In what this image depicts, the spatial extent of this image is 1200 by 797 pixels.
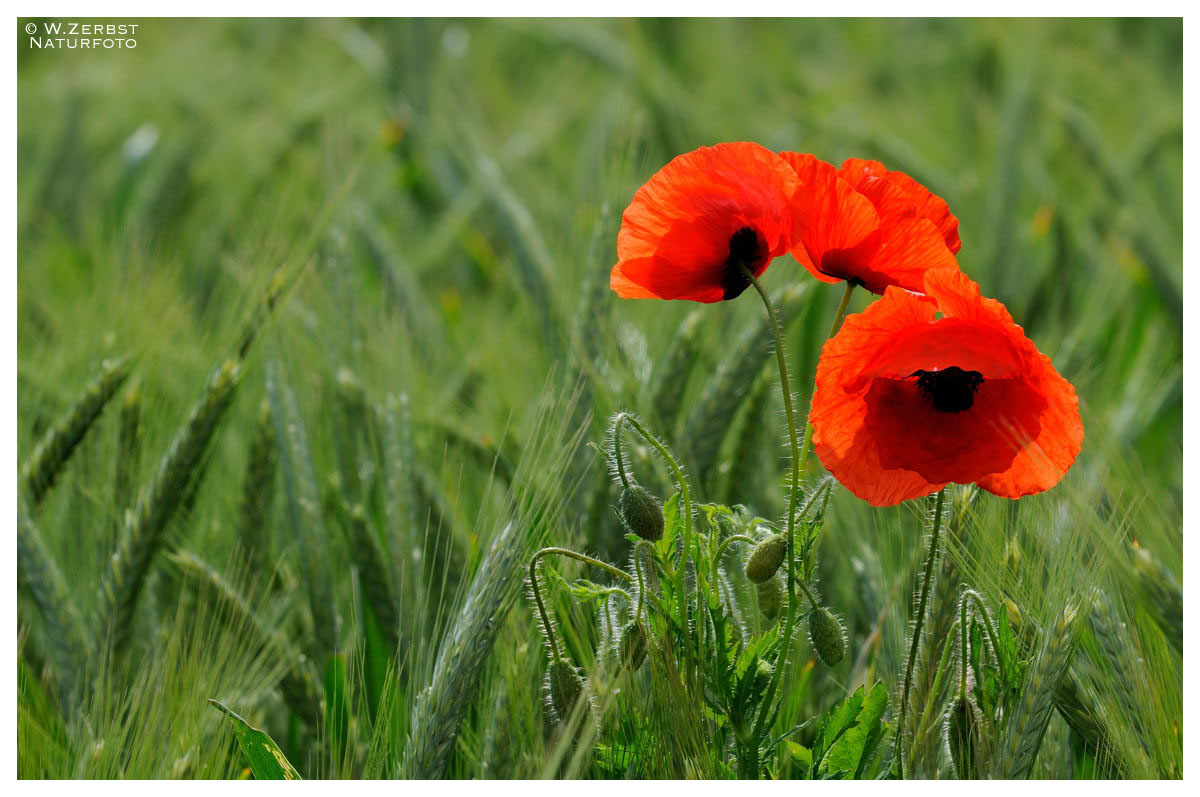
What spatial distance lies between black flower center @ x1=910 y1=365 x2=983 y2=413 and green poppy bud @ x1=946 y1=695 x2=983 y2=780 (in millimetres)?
172

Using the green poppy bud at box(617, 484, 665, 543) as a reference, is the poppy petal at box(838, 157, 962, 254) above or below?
above

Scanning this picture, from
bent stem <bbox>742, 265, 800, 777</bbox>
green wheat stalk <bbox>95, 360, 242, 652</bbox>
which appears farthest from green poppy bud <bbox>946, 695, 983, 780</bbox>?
green wheat stalk <bbox>95, 360, 242, 652</bbox>

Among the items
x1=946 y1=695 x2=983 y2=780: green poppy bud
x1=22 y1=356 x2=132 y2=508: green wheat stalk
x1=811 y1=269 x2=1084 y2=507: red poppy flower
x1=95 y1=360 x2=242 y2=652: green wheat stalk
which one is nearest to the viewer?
x1=811 y1=269 x2=1084 y2=507: red poppy flower

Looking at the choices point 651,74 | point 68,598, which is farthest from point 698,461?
point 651,74

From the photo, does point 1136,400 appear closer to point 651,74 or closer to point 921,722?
point 921,722

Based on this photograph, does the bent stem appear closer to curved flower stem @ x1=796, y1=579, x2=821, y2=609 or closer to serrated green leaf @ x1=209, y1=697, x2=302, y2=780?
curved flower stem @ x1=796, y1=579, x2=821, y2=609

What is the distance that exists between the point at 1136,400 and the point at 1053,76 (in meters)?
0.90

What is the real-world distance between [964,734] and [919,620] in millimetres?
74

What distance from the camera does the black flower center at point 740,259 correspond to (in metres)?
0.61

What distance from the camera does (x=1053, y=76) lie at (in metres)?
1.90

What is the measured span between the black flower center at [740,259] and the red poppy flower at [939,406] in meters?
0.09

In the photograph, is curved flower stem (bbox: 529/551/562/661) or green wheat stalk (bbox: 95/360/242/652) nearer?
curved flower stem (bbox: 529/551/562/661)

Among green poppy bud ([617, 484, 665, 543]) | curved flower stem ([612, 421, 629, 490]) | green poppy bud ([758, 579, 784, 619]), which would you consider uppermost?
curved flower stem ([612, 421, 629, 490])

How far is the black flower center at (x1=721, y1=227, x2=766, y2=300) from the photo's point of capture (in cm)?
61
